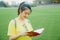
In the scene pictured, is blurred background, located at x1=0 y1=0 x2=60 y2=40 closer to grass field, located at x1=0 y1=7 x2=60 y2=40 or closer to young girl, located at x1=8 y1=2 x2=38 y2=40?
grass field, located at x1=0 y1=7 x2=60 y2=40

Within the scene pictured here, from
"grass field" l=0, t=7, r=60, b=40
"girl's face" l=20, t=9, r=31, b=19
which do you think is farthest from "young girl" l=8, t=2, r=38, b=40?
"grass field" l=0, t=7, r=60, b=40

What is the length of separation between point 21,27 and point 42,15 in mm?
327

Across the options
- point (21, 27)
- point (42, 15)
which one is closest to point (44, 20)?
point (42, 15)

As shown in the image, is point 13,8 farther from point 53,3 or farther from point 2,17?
point 53,3

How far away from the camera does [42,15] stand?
1638 millimetres

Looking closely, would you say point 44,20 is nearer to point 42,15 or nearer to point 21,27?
point 42,15

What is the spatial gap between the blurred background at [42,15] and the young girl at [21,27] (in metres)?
0.23

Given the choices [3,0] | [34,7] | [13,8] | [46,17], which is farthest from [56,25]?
[3,0]

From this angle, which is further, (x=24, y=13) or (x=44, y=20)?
(x=44, y=20)

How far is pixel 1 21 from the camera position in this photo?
1704 millimetres

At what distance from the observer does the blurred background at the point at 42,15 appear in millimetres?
1630

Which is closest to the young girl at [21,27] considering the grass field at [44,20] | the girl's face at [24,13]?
the girl's face at [24,13]

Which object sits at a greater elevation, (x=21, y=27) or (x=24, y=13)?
(x=24, y=13)

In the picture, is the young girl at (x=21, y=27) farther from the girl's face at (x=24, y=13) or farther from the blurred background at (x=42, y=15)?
the blurred background at (x=42, y=15)
